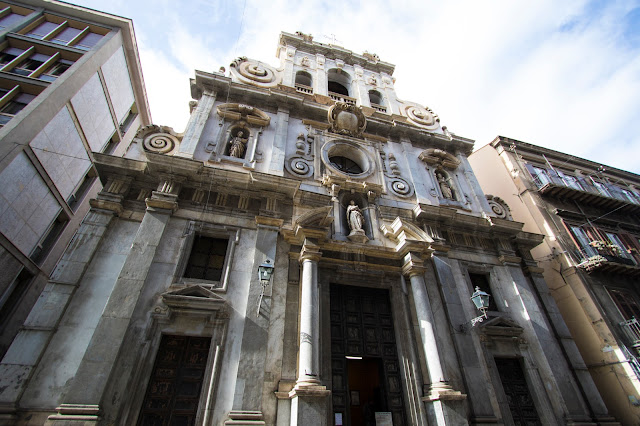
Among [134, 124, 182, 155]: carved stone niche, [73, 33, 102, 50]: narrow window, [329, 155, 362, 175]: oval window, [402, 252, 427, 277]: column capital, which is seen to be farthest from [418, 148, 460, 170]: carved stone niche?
[73, 33, 102, 50]: narrow window

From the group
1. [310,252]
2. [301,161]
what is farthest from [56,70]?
[310,252]

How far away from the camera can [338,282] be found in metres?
9.44

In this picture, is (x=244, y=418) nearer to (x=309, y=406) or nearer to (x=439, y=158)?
(x=309, y=406)

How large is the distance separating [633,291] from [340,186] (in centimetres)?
1457

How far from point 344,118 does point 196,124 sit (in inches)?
247

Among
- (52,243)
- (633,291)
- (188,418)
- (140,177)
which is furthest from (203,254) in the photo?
(633,291)

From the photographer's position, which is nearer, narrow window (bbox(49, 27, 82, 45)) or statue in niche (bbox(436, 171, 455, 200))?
statue in niche (bbox(436, 171, 455, 200))

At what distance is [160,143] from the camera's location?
1077cm

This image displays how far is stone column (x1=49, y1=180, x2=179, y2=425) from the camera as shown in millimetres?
5953

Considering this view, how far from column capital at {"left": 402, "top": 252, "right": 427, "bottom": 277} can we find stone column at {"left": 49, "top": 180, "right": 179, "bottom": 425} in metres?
7.34

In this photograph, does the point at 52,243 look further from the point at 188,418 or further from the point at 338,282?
the point at 338,282

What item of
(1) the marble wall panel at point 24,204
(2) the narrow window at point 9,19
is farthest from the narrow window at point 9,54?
(1) the marble wall panel at point 24,204

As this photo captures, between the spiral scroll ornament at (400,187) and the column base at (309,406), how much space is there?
804 centimetres

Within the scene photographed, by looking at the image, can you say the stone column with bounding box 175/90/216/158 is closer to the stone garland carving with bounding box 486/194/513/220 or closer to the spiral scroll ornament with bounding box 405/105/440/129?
the spiral scroll ornament with bounding box 405/105/440/129
